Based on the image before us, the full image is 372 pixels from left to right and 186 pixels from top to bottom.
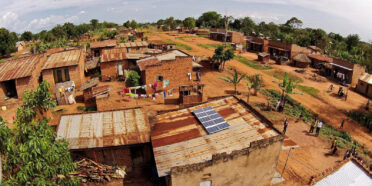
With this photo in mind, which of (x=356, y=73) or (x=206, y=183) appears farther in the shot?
(x=356, y=73)

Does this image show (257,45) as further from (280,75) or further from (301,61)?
(280,75)

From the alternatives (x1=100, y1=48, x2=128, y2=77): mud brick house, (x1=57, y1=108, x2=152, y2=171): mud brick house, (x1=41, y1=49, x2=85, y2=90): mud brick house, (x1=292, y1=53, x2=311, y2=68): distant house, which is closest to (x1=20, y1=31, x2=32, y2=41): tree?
(x1=41, y1=49, x2=85, y2=90): mud brick house

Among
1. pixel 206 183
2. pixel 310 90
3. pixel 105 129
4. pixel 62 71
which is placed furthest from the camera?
pixel 310 90

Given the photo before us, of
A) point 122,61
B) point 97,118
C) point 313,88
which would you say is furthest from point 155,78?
point 313,88

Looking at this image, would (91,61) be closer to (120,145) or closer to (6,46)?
(120,145)

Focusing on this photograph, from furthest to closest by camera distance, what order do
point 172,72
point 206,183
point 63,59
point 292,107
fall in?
1. point 63,59
2. point 292,107
3. point 172,72
4. point 206,183

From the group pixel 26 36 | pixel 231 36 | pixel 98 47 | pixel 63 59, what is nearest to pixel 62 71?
pixel 63 59

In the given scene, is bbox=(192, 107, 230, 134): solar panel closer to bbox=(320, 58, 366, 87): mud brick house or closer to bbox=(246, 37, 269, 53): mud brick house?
bbox=(320, 58, 366, 87): mud brick house
